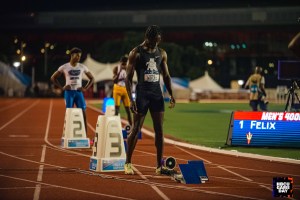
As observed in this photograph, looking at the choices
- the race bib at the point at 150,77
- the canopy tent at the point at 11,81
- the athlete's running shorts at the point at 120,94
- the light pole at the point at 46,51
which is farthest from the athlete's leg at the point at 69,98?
the light pole at the point at 46,51

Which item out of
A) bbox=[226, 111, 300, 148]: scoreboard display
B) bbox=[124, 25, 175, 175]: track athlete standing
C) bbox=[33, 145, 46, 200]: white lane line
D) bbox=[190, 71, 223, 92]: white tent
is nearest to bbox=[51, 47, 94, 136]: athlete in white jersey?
bbox=[33, 145, 46, 200]: white lane line

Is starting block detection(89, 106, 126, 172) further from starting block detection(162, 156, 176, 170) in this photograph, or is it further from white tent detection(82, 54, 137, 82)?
white tent detection(82, 54, 137, 82)

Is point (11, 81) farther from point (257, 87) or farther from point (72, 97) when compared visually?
point (72, 97)

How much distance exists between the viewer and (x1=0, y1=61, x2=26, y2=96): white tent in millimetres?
66188

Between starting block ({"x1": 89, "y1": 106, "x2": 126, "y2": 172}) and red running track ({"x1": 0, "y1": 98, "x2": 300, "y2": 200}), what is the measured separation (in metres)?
0.21

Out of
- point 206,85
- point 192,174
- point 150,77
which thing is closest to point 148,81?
point 150,77

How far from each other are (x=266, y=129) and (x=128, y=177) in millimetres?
5774

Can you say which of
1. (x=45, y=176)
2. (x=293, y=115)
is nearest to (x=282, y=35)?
(x=293, y=115)

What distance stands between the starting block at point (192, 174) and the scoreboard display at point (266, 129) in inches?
225

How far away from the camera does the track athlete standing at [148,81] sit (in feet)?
35.8

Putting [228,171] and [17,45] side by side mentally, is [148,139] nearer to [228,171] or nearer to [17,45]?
[228,171]

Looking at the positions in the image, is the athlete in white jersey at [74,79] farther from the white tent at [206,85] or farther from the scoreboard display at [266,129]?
the white tent at [206,85]

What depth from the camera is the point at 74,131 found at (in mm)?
15766

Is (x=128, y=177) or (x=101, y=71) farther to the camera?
(x=101, y=71)
